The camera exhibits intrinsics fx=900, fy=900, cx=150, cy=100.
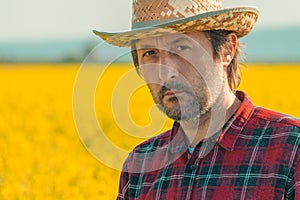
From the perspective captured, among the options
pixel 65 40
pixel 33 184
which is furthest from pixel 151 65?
pixel 65 40

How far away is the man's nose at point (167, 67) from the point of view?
9.48 feet

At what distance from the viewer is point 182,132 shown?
10.2 ft

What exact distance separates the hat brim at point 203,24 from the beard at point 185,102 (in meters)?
0.19

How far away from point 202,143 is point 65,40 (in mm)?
107593

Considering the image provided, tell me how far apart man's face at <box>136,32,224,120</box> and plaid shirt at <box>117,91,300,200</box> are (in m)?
0.13

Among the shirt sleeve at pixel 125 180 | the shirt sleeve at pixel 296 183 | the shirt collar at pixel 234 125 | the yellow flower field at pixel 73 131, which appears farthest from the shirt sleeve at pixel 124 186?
the shirt sleeve at pixel 296 183

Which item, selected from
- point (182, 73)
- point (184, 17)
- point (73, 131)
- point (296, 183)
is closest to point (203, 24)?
point (184, 17)

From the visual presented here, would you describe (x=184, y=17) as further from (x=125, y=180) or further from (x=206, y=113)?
(x=125, y=180)

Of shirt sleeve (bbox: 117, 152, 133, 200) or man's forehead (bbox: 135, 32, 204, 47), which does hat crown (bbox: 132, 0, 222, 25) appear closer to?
man's forehead (bbox: 135, 32, 204, 47)

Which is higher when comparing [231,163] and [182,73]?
[182,73]

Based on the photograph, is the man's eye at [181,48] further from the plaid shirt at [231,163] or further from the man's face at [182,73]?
the plaid shirt at [231,163]

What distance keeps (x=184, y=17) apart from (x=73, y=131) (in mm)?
8062

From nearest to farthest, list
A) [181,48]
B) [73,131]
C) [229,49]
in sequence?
1. [181,48]
2. [229,49]
3. [73,131]

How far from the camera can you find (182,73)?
9.55ft
